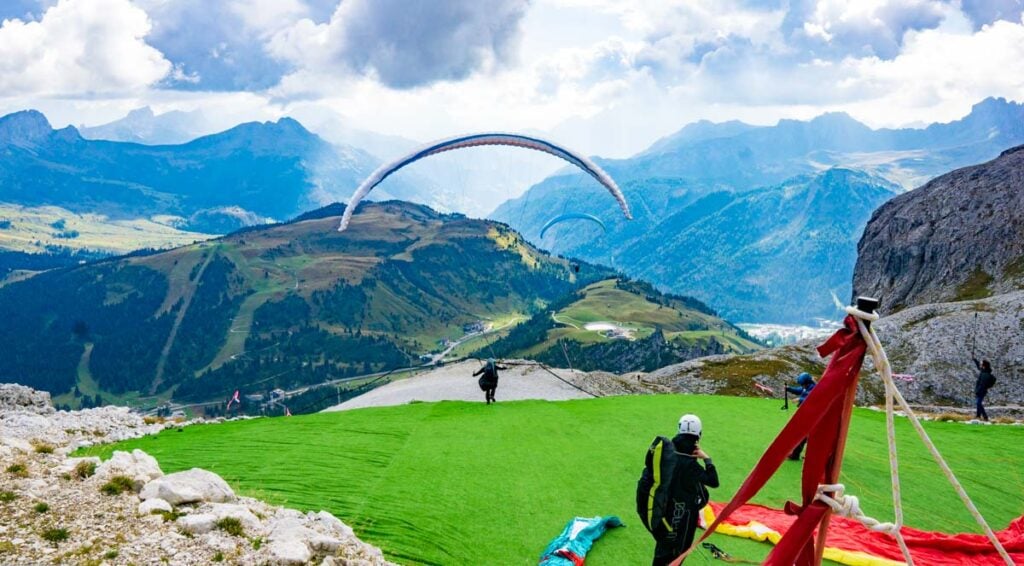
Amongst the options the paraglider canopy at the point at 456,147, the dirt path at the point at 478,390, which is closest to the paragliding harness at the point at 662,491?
the dirt path at the point at 478,390

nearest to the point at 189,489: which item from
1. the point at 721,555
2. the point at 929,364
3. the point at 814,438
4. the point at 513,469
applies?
the point at 513,469

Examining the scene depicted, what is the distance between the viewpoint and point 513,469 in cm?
1552

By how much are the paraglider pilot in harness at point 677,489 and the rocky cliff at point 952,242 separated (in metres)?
94.3

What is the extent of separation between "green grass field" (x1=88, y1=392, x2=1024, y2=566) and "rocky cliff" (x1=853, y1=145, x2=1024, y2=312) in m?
82.8

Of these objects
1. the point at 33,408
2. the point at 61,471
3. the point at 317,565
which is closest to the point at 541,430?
the point at 317,565

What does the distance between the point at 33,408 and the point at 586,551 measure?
28563 mm

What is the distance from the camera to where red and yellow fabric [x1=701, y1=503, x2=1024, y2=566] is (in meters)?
10.8

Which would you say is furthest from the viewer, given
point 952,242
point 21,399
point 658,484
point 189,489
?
point 952,242

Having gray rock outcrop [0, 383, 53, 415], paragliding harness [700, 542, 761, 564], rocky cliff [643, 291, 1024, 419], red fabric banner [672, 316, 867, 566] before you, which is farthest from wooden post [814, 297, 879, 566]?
rocky cliff [643, 291, 1024, 419]

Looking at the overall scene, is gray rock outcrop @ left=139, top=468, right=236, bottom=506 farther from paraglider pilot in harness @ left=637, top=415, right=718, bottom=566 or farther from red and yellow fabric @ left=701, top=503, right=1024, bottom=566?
red and yellow fabric @ left=701, top=503, right=1024, bottom=566

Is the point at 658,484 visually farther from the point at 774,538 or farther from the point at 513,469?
the point at 513,469

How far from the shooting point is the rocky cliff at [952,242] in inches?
3556

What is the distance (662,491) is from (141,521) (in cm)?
829

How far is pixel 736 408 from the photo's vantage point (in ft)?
80.2
